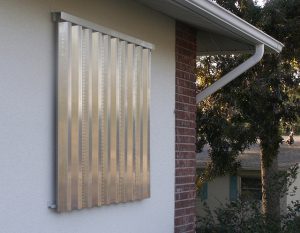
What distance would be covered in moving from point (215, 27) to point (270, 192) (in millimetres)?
4686

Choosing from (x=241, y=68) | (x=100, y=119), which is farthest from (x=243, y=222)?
(x=100, y=119)

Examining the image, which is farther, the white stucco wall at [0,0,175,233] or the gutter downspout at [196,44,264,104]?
the gutter downspout at [196,44,264,104]

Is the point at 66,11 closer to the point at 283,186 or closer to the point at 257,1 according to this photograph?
the point at 283,186

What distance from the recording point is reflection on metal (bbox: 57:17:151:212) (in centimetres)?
454

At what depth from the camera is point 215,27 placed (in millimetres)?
6473

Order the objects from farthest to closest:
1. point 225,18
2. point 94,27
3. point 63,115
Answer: point 225,18, point 94,27, point 63,115

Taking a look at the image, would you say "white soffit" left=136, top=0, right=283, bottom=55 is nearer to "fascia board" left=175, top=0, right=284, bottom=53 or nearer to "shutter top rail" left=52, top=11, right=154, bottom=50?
"fascia board" left=175, top=0, right=284, bottom=53

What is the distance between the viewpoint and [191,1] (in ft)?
16.8

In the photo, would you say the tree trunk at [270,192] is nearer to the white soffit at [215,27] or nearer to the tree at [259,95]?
the tree at [259,95]

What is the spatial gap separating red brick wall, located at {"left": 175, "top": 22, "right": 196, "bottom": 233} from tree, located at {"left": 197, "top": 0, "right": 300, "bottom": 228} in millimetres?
3578

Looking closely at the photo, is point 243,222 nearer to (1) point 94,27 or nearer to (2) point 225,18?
(2) point 225,18

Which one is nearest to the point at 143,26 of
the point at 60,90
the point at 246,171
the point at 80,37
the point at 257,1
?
the point at 80,37

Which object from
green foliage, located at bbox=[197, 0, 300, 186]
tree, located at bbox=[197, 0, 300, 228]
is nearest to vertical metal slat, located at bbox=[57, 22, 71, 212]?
tree, located at bbox=[197, 0, 300, 228]

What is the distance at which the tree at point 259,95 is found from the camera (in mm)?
10977
